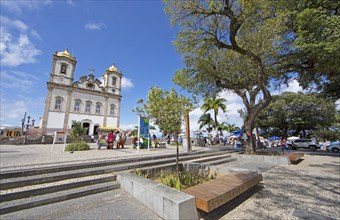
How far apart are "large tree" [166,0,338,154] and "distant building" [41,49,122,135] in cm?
2717

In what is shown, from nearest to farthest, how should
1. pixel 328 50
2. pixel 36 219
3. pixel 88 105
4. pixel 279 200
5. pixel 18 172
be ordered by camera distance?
pixel 36 219, pixel 279 200, pixel 18 172, pixel 328 50, pixel 88 105

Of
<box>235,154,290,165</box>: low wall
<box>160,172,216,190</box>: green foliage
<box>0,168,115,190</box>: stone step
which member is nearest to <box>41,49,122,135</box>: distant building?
<box>0,168,115,190</box>: stone step

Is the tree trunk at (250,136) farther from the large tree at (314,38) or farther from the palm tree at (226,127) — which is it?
the palm tree at (226,127)

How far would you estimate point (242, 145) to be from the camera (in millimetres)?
18375

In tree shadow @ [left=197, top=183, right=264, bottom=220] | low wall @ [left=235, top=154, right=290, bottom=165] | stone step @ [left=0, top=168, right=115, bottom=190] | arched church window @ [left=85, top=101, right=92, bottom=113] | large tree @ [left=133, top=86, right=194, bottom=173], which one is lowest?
tree shadow @ [left=197, top=183, right=264, bottom=220]

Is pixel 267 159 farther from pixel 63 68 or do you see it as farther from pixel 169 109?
pixel 63 68

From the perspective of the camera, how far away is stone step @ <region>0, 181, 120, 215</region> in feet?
10.7

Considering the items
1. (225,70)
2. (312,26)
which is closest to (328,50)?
(312,26)

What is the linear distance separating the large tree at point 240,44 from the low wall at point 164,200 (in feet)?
27.5

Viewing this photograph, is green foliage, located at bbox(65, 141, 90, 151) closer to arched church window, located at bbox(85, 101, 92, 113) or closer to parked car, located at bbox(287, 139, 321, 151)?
arched church window, located at bbox(85, 101, 92, 113)

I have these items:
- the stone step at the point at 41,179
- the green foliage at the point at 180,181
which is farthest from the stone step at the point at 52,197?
the green foliage at the point at 180,181

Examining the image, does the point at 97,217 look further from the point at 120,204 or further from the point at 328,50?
the point at 328,50

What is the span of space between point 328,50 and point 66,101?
3634 centimetres

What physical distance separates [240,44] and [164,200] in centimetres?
1085
